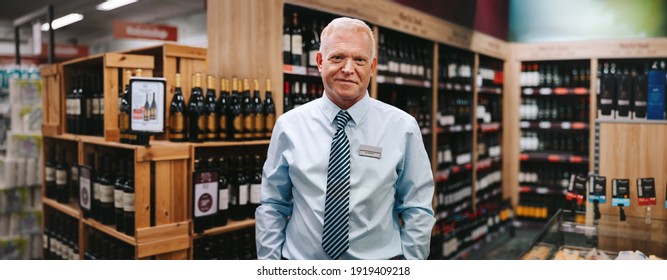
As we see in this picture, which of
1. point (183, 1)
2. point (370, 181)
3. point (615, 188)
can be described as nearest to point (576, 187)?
point (615, 188)

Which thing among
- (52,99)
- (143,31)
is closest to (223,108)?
(52,99)

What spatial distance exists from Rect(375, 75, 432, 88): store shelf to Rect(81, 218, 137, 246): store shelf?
6.13 ft

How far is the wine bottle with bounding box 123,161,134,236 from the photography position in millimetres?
2568

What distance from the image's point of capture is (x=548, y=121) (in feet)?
19.3

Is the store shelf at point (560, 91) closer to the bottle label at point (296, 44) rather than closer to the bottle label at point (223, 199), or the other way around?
the bottle label at point (296, 44)

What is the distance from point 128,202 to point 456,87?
3.18 m

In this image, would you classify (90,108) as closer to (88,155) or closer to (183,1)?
(88,155)

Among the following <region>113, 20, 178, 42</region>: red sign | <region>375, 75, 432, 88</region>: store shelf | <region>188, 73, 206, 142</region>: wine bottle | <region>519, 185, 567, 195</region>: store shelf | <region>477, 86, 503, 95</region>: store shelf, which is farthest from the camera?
<region>113, 20, 178, 42</region>: red sign

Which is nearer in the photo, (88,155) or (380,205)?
(380,205)

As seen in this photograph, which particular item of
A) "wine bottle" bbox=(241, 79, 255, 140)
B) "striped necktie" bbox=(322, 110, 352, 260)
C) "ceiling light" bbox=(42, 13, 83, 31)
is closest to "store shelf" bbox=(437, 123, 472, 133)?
"wine bottle" bbox=(241, 79, 255, 140)

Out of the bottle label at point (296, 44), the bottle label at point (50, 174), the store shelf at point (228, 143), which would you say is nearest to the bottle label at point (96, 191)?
the store shelf at point (228, 143)

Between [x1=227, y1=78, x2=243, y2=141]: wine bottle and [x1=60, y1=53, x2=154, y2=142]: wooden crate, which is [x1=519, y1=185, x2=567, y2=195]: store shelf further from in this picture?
[x1=60, y1=53, x2=154, y2=142]: wooden crate

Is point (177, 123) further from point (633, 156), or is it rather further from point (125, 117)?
point (633, 156)
